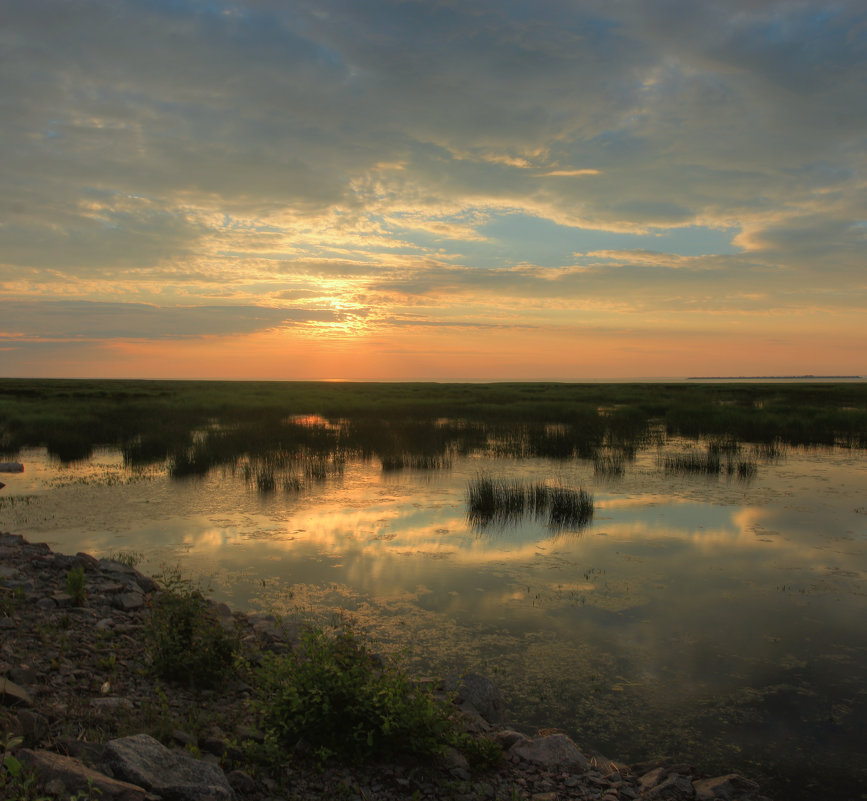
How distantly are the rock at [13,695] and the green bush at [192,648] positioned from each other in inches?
55.9

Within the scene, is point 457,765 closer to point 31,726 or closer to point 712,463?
point 31,726

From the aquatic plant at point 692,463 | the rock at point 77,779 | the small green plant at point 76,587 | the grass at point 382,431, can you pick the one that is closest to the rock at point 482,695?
the rock at point 77,779

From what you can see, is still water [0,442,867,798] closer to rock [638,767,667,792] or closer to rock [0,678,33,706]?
rock [638,767,667,792]

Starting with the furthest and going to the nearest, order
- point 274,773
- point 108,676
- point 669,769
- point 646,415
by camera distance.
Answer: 1. point 646,415
2. point 108,676
3. point 669,769
4. point 274,773

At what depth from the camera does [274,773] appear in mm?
4801

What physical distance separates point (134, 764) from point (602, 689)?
15.8ft

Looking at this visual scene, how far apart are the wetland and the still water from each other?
39 mm

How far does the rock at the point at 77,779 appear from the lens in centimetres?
379

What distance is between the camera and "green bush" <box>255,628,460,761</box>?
5.06 m

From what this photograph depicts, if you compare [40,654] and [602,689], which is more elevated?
[40,654]

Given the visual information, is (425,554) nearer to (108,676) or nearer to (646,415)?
(108,676)

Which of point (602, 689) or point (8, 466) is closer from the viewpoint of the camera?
point (602, 689)

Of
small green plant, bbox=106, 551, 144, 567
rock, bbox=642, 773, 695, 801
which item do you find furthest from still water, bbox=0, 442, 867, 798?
rock, bbox=642, 773, 695, 801

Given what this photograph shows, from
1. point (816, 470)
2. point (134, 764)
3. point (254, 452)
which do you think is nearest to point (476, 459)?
point (254, 452)
